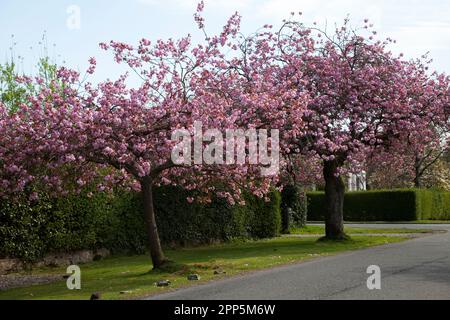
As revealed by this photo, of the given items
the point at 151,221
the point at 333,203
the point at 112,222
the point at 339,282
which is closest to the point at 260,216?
the point at 333,203

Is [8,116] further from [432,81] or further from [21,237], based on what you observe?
[432,81]

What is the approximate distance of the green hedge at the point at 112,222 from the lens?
1733 cm

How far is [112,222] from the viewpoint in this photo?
66.8ft

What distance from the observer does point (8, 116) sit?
1348 cm

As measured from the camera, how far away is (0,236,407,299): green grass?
1286cm

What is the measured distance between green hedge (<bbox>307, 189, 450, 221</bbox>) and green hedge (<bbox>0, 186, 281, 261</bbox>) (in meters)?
20.8

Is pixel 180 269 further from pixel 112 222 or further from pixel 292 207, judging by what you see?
pixel 292 207

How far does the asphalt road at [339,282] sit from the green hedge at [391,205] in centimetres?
2838

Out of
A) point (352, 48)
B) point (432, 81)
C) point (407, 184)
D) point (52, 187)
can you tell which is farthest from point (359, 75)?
point (407, 184)

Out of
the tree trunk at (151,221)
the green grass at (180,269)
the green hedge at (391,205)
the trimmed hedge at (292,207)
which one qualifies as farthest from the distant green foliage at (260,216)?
the green hedge at (391,205)

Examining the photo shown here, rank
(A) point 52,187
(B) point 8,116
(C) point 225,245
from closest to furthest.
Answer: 1. (B) point 8,116
2. (A) point 52,187
3. (C) point 225,245

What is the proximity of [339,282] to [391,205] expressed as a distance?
3594cm

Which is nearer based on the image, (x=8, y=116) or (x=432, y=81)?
(x=8, y=116)

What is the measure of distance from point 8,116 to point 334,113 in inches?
518
